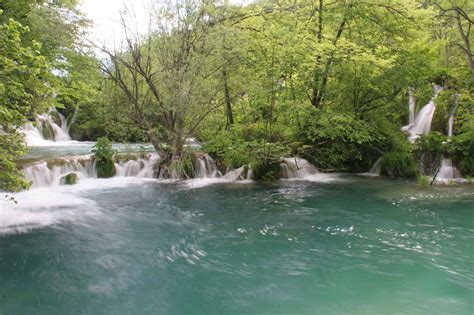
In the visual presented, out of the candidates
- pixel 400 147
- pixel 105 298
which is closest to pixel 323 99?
pixel 400 147

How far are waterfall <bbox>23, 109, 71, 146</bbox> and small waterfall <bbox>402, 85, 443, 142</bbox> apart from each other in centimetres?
2156

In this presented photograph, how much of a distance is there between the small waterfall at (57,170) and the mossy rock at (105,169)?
0.62 feet

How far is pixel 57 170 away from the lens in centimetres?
1286

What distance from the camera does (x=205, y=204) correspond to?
9867mm

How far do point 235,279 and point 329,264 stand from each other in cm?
159

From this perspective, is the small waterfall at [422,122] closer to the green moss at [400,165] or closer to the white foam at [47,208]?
the green moss at [400,165]

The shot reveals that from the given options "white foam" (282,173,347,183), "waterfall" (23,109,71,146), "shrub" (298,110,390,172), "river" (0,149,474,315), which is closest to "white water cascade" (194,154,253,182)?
"white foam" (282,173,347,183)

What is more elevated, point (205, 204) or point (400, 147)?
point (400, 147)

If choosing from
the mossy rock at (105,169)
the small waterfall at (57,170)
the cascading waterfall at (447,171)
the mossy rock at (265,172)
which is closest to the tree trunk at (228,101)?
the mossy rock at (265,172)

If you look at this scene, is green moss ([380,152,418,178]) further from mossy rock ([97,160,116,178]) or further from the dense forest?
mossy rock ([97,160,116,178])

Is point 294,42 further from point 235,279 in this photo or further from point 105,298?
point 105,298

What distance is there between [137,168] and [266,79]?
6183mm

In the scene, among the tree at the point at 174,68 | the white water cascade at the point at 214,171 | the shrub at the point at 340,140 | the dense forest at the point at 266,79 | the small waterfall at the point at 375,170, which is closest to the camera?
the tree at the point at 174,68

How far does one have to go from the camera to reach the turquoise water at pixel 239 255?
4.62m
